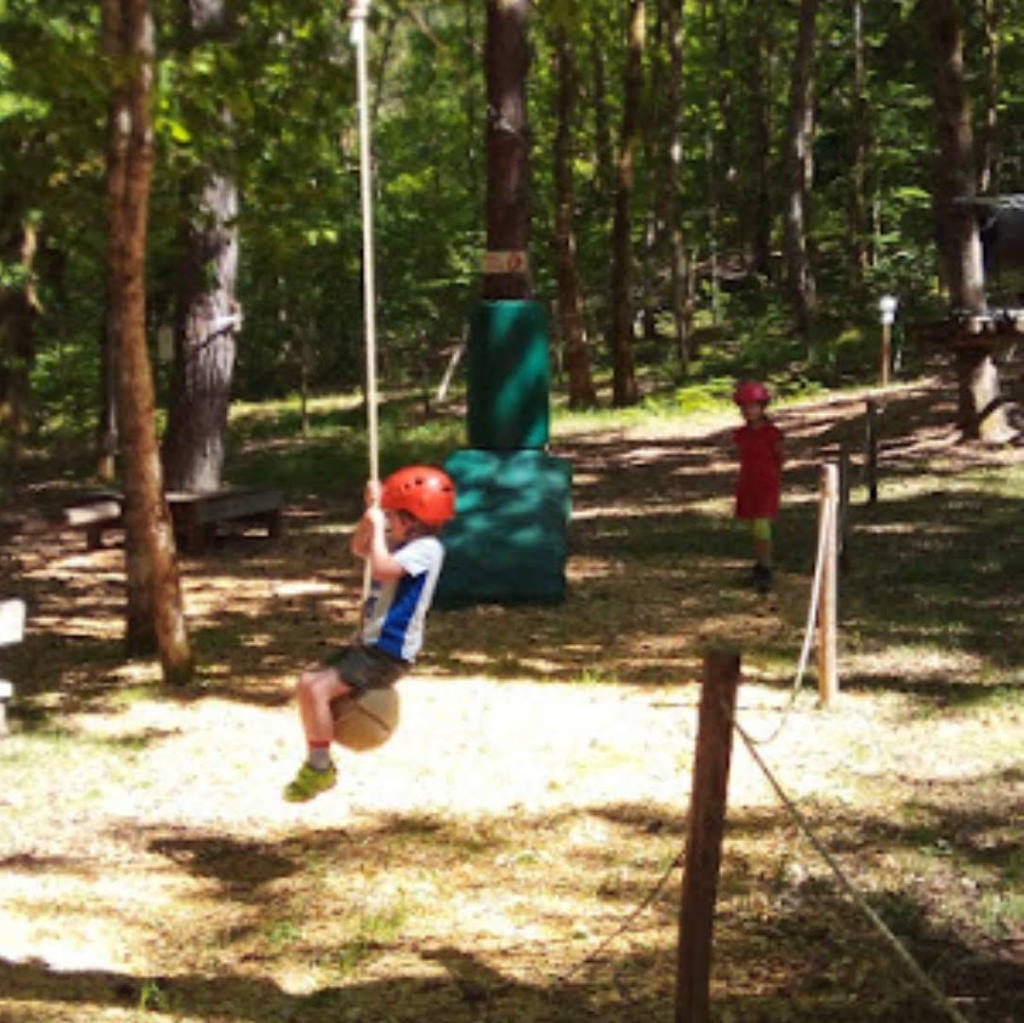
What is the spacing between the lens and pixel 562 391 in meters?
32.8

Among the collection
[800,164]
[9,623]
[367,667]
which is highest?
[800,164]

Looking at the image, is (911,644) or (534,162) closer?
(911,644)

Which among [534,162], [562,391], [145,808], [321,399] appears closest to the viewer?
[145,808]

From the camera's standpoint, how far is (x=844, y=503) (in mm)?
12086

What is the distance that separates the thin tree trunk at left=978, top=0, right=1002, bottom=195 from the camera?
34.1 meters

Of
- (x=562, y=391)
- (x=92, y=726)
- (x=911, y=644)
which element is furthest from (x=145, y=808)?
(x=562, y=391)

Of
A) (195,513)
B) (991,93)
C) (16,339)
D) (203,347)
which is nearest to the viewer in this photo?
(195,513)

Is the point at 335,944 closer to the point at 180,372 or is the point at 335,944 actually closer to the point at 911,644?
the point at 911,644

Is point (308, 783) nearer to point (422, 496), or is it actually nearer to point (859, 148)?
point (422, 496)

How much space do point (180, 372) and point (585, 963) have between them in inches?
428

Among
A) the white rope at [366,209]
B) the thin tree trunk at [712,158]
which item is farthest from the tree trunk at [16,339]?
the thin tree trunk at [712,158]

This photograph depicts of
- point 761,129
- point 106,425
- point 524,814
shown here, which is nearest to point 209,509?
point 524,814

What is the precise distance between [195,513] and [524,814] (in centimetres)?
819

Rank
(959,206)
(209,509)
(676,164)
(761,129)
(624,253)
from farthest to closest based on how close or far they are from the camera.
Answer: (761,129)
(676,164)
(624,253)
(959,206)
(209,509)
